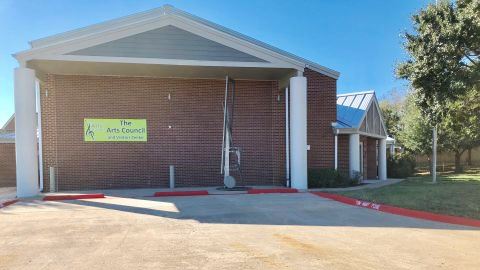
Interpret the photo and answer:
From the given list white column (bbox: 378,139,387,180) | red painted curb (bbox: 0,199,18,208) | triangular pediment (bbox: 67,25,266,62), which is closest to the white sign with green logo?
triangular pediment (bbox: 67,25,266,62)

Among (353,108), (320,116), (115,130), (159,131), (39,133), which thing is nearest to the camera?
(39,133)

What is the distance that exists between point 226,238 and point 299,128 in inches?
369

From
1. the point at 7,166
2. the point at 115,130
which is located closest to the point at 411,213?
the point at 115,130

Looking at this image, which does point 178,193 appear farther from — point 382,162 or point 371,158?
point 382,162

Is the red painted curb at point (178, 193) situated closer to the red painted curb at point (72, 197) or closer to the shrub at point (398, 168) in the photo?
the red painted curb at point (72, 197)

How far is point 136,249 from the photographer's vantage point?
7176 millimetres

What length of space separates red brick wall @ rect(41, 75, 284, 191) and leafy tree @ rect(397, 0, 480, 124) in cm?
555

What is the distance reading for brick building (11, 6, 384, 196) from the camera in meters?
15.9

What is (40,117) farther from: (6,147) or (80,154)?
(6,147)

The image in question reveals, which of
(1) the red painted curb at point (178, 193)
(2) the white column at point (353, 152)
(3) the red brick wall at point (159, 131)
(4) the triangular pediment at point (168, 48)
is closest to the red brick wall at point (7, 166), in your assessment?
(3) the red brick wall at point (159, 131)

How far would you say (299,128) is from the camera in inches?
661

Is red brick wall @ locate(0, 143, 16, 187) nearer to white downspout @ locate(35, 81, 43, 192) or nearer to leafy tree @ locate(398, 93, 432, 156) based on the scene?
white downspout @ locate(35, 81, 43, 192)

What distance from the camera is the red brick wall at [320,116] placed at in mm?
19094

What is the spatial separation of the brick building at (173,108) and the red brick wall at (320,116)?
0.04 m
